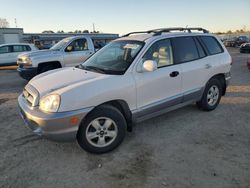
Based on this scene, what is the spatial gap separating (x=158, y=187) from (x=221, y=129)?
211 centimetres

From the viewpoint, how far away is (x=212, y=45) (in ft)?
16.4

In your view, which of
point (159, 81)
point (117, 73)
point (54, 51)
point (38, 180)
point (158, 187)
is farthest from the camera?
point (54, 51)

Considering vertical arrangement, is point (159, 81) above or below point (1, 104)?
above

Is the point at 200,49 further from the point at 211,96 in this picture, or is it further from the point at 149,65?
the point at 149,65

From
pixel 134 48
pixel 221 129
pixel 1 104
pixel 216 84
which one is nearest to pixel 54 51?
pixel 1 104

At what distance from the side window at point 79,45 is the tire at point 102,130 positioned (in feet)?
19.7

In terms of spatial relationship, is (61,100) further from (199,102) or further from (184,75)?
(199,102)

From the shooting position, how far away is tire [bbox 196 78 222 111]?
4.89 metres

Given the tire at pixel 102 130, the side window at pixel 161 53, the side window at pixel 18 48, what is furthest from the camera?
the side window at pixel 18 48

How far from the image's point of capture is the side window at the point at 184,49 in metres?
4.25

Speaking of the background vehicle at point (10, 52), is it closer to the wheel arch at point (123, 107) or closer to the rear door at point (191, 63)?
the rear door at point (191, 63)

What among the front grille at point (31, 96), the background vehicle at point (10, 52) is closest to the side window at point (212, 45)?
the front grille at point (31, 96)

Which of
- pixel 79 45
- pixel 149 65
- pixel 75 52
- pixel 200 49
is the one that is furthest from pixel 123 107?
pixel 79 45

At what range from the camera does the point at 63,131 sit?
3.06m
